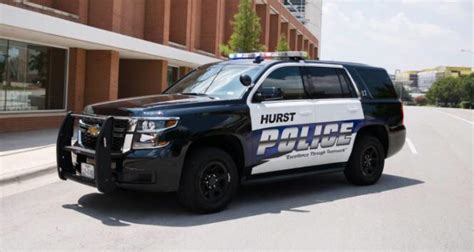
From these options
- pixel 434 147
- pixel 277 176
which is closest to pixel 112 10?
pixel 434 147

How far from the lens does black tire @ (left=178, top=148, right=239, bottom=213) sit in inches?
247

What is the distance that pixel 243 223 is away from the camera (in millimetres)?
6164

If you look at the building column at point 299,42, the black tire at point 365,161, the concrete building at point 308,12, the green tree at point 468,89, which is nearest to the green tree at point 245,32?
the black tire at point 365,161

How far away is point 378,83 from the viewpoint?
923 cm

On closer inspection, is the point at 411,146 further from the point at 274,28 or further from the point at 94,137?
the point at 274,28

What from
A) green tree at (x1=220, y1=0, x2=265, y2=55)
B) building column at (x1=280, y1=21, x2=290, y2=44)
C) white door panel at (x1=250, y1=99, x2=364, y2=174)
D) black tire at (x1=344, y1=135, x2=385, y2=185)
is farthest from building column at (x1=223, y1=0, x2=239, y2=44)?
white door panel at (x1=250, y1=99, x2=364, y2=174)

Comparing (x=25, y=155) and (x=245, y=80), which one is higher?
(x=245, y=80)

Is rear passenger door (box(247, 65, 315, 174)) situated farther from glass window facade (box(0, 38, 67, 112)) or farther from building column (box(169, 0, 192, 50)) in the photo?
building column (box(169, 0, 192, 50))

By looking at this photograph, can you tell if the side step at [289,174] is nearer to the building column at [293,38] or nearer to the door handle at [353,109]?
the door handle at [353,109]

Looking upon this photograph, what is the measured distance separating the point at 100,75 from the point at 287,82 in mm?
12323

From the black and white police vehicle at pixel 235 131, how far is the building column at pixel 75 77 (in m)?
11.0

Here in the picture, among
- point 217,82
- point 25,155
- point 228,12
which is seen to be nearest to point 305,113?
point 217,82

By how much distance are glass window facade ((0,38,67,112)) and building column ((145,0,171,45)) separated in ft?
23.5

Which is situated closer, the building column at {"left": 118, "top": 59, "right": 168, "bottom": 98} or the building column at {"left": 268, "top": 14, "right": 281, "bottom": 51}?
the building column at {"left": 118, "top": 59, "right": 168, "bottom": 98}
